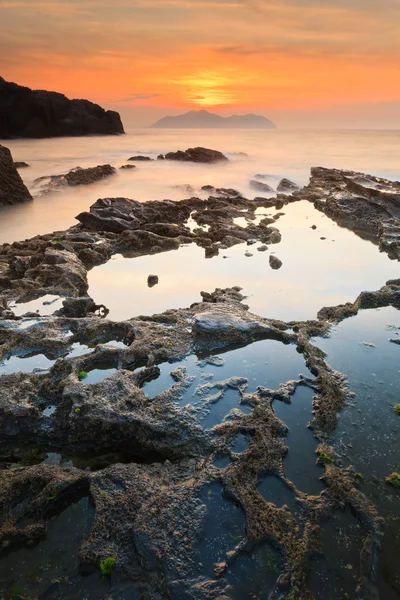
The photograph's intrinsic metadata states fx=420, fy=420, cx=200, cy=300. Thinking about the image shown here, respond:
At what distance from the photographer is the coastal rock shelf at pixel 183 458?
399 centimetres

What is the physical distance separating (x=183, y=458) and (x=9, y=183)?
2081cm

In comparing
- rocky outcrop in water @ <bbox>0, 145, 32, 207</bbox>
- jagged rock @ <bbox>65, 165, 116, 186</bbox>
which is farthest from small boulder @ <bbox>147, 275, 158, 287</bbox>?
jagged rock @ <bbox>65, 165, 116, 186</bbox>

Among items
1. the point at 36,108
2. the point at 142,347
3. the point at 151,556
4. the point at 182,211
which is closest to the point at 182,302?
the point at 142,347

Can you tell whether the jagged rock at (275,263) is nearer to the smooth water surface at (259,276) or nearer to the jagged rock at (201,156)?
the smooth water surface at (259,276)

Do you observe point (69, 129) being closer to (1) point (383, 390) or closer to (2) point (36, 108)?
(2) point (36, 108)

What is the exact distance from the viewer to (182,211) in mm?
18562

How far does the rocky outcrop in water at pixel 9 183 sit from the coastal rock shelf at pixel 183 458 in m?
14.1

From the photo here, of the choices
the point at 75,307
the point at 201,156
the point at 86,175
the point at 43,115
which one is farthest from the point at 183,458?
the point at 43,115

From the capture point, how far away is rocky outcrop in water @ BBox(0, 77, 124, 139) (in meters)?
64.9

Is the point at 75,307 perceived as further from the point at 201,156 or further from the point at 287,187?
Answer: the point at 201,156

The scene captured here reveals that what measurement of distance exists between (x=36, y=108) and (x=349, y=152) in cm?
4960

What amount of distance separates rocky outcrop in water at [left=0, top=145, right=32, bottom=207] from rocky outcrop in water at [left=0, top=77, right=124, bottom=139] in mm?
51794

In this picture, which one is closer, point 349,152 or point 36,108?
point 349,152

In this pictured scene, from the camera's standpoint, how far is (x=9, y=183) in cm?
2189
